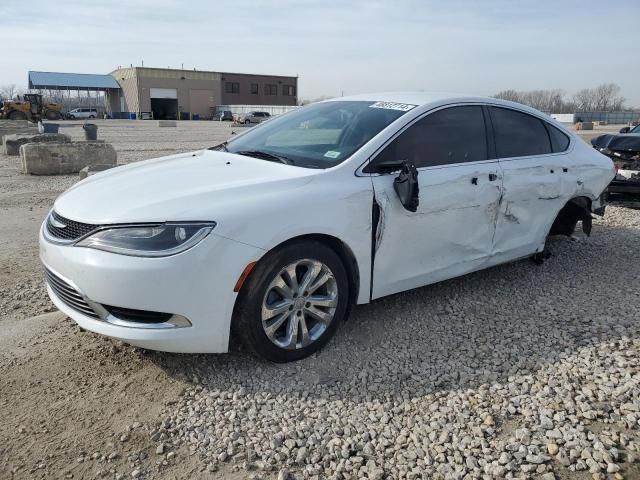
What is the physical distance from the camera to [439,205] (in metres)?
3.79

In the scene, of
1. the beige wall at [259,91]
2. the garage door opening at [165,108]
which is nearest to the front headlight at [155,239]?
the garage door opening at [165,108]

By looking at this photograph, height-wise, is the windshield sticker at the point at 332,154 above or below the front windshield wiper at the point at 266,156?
above

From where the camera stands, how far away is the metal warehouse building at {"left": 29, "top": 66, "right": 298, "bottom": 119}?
7206cm

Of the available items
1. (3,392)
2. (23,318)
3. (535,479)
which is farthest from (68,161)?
(535,479)

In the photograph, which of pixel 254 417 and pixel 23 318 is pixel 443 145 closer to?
pixel 254 417

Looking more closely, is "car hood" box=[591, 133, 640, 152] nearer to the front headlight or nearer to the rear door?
the rear door

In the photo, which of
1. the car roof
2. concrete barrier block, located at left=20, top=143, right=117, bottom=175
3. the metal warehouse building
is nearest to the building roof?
the metal warehouse building

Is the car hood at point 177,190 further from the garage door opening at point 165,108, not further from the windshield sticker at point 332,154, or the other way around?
the garage door opening at point 165,108

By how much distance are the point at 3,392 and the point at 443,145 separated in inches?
131

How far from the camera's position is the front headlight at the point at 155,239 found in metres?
2.79

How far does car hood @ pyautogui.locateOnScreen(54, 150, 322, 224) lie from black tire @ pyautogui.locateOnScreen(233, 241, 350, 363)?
0.37 metres

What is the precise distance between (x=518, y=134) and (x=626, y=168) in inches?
176

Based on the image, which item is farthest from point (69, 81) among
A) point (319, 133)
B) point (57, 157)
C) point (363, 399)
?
point (363, 399)

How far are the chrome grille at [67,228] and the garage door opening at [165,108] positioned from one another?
7643 centimetres
